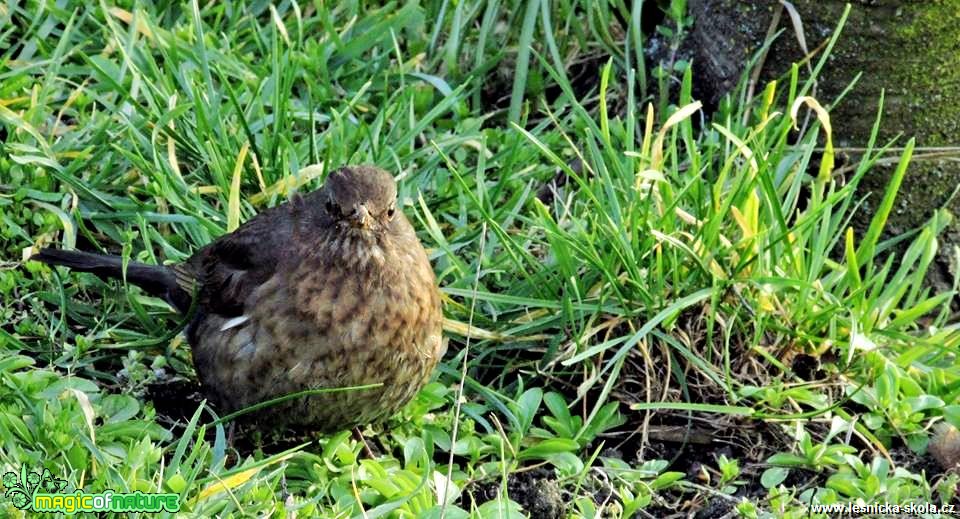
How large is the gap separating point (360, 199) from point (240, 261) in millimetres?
490

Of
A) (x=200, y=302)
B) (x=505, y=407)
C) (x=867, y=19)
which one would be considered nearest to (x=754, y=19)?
(x=867, y=19)

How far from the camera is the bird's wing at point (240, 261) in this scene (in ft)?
14.0

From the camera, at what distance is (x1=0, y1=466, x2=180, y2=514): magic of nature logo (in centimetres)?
333

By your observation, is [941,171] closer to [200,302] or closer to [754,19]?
[754,19]

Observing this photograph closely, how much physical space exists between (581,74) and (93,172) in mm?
2013

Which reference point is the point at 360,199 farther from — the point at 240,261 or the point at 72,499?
the point at 72,499

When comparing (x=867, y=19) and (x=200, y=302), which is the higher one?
(x=867, y=19)

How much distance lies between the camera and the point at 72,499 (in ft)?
11.0

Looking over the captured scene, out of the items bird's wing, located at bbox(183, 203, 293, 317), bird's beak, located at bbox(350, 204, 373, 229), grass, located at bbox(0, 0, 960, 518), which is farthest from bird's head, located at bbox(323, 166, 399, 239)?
grass, located at bbox(0, 0, 960, 518)

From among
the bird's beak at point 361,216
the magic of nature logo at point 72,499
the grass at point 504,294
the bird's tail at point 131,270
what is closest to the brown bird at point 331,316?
the bird's beak at point 361,216

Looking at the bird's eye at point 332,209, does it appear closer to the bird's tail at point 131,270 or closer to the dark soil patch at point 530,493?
the bird's tail at point 131,270

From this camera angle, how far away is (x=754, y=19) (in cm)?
532

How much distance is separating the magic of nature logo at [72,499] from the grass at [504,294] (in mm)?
67

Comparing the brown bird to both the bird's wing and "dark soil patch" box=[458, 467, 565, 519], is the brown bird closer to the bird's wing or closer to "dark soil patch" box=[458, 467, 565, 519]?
the bird's wing
